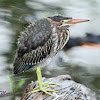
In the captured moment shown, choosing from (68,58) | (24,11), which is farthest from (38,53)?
(24,11)

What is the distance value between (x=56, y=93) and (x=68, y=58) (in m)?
1.58

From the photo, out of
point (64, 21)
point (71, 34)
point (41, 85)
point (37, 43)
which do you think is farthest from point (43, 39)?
point (71, 34)

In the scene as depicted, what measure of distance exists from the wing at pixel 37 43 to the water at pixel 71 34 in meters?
1.42

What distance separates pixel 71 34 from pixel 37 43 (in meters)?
1.89

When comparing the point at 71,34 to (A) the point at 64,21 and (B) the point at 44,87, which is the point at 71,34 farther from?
(A) the point at 64,21

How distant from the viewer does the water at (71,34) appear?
3240 mm

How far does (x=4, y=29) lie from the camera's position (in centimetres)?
357

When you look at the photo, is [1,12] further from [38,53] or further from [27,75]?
[38,53]

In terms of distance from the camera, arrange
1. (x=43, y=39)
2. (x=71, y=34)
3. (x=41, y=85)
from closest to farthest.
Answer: (x=43, y=39), (x=41, y=85), (x=71, y=34)

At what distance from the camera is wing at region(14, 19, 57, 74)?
1664 mm

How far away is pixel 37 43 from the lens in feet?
5.47

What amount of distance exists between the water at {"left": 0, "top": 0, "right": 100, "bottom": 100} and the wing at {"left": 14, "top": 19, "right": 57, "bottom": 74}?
142 cm

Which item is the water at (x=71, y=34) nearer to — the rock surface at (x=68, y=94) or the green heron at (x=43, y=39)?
the rock surface at (x=68, y=94)

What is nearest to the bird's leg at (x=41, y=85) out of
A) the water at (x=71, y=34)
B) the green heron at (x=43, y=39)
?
the green heron at (x=43, y=39)
